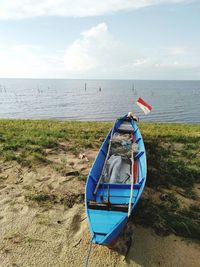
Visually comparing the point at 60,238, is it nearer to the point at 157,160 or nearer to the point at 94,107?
the point at 157,160

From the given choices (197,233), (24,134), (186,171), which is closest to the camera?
(197,233)

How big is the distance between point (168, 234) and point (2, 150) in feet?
19.3

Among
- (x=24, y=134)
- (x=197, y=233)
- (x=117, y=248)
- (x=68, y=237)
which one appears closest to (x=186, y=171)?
(x=197, y=233)

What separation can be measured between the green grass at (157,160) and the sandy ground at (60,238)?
20 centimetres

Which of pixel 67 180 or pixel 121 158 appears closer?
pixel 67 180

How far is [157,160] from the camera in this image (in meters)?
6.84

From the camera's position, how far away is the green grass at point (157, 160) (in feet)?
13.7

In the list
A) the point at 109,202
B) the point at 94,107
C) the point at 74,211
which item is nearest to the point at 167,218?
the point at 109,202

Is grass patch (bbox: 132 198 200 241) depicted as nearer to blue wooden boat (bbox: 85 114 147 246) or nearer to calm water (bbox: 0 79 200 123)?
blue wooden boat (bbox: 85 114 147 246)

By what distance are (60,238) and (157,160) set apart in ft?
13.1

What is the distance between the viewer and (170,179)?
5.67 metres

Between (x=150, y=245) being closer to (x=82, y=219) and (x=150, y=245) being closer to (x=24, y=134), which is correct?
(x=82, y=219)

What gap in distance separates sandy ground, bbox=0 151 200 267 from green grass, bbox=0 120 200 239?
0.20 m

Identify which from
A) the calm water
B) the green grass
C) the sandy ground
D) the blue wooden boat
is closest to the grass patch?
the green grass
